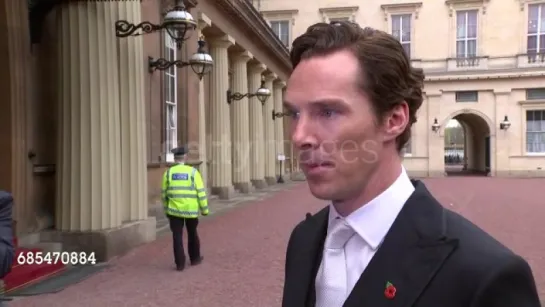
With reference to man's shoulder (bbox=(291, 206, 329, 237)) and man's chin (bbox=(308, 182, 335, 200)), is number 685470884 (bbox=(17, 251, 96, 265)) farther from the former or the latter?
man's chin (bbox=(308, 182, 335, 200))

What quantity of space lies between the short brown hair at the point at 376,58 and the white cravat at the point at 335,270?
29cm

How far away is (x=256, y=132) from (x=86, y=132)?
14.3 metres

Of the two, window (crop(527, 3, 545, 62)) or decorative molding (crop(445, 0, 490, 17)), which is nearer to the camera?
window (crop(527, 3, 545, 62))

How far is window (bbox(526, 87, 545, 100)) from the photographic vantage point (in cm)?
3184

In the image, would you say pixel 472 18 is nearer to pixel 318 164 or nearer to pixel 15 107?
pixel 15 107

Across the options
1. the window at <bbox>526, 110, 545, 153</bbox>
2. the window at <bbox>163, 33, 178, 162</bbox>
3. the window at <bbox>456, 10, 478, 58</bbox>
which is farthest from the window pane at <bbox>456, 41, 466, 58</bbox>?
the window at <bbox>163, 33, 178, 162</bbox>

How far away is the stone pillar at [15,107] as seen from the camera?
24.5ft

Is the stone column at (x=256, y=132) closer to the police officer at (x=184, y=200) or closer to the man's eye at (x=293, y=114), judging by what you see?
the police officer at (x=184, y=200)

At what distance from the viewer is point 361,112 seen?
3.85ft

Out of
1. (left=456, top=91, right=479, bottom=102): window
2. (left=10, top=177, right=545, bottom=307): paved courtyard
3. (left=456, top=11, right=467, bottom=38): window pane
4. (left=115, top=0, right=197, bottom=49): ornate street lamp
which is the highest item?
(left=456, top=11, right=467, bottom=38): window pane

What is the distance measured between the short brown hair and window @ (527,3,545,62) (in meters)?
35.5

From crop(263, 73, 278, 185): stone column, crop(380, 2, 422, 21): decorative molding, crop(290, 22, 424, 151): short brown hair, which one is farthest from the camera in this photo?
crop(380, 2, 422, 21): decorative molding

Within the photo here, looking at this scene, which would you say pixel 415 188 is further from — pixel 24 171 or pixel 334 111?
pixel 24 171

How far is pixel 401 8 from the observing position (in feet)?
113
